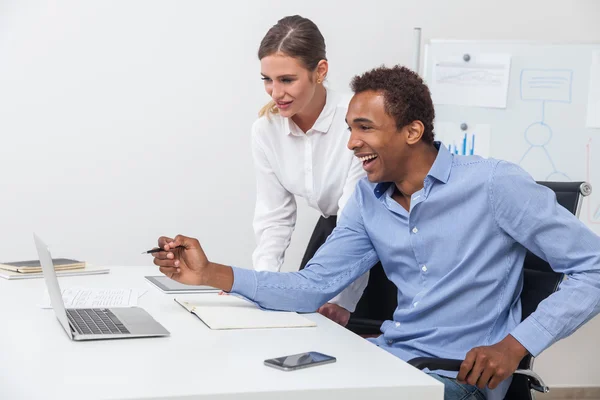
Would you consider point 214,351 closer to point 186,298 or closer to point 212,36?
point 186,298

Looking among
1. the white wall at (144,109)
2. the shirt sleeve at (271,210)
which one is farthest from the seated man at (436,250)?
the white wall at (144,109)

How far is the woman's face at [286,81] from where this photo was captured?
204cm

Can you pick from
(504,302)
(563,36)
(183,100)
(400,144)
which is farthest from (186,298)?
(563,36)

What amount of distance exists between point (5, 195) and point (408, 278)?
7.03ft

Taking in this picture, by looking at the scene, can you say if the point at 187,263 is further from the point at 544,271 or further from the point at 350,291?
the point at 544,271

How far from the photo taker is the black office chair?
1.53 metres

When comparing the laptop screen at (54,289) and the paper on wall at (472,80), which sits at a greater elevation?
the paper on wall at (472,80)

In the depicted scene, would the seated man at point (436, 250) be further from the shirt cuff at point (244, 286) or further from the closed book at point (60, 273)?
the closed book at point (60, 273)

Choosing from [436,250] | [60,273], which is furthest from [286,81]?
[60,273]

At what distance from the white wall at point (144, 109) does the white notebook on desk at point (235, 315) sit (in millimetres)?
1646

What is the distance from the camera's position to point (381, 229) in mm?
1746

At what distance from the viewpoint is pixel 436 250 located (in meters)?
1.65

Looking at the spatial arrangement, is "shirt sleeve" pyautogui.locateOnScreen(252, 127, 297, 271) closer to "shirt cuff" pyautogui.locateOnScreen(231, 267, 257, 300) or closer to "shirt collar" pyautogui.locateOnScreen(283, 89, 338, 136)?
"shirt collar" pyautogui.locateOnScreen(283, 89, 338, 136)

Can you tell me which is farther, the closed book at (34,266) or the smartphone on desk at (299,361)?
the closed book at (34,266)
